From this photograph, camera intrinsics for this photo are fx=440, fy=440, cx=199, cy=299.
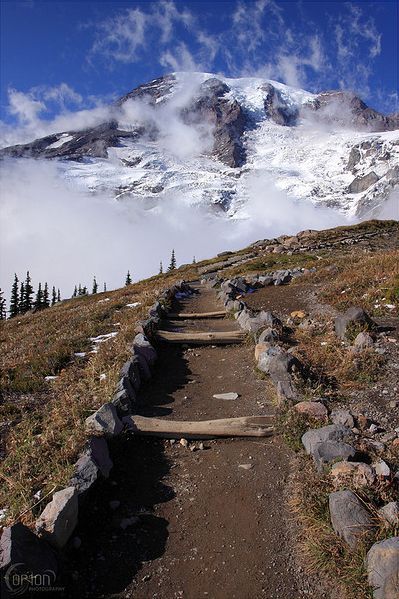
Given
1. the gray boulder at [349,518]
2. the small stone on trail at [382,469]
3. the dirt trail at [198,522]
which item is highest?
the small stone on trail at [382,469]

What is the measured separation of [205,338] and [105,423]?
21.4 feet

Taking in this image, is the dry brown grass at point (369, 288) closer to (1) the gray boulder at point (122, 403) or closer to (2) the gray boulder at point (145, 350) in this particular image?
(2) the gray boulder at point (145, 350)

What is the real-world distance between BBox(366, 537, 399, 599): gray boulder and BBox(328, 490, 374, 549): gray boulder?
0.35 m

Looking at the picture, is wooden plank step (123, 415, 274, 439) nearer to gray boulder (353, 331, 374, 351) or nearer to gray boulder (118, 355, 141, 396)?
gray boulder (118, 355, 141, 396)

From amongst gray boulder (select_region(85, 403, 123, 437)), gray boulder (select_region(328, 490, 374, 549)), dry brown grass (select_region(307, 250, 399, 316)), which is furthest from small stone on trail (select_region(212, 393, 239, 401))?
dry brown grass (select_region(307, 250, 399, 316))

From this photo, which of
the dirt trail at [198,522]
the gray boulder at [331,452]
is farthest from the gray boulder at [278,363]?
the gray boulder at [331,452]

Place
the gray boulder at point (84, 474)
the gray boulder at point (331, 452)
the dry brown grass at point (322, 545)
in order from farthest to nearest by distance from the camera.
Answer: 1. the gray boulder at point (331, 452)
2. the gray boulder at point (84, 474)
3. the dry brown grass at point (322, 545)

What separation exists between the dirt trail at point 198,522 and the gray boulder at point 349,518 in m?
0.75

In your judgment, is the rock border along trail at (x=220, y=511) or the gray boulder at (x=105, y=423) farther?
the gray boulder at (x=105, y=423)

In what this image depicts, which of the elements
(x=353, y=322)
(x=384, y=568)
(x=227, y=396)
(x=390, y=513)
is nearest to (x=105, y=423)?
(x=227, y=396)

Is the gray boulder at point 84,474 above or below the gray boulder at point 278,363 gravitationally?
below

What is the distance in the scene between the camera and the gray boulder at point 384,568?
455 centimetres

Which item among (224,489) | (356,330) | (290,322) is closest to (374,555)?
(224,489)

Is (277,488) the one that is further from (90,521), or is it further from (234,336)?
(234,336)
